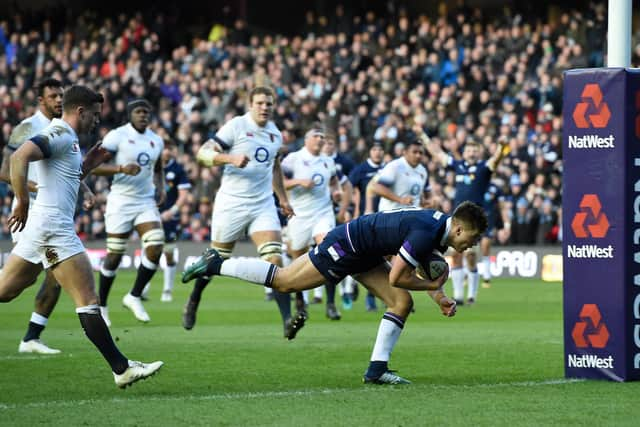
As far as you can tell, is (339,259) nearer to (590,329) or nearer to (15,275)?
(590,329)

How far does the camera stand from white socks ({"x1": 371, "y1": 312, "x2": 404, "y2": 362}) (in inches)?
392

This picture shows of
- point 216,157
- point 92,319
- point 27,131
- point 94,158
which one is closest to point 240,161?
point 216,157

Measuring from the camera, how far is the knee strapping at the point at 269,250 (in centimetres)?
1400

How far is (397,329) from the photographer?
1010 cm

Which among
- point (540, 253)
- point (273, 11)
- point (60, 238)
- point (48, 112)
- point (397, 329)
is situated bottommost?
point (540, 253)

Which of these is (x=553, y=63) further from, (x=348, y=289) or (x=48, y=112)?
(x=48, y=112)

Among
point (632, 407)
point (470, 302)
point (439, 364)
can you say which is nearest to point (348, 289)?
point (470, 302)

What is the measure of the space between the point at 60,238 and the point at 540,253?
68.1 feet

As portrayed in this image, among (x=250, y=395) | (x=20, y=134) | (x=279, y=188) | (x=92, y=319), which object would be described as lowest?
(x=250, y=395)

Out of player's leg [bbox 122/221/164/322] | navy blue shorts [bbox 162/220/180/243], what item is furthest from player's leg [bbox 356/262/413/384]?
navy blue shorts [bbox 162/220/180/243]

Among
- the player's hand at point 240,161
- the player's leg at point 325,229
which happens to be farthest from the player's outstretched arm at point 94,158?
the player's leg at point 325,229

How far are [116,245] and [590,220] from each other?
774cm

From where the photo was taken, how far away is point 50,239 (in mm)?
9578

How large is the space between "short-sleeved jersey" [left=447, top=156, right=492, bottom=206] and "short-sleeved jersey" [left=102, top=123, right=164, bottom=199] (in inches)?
237
